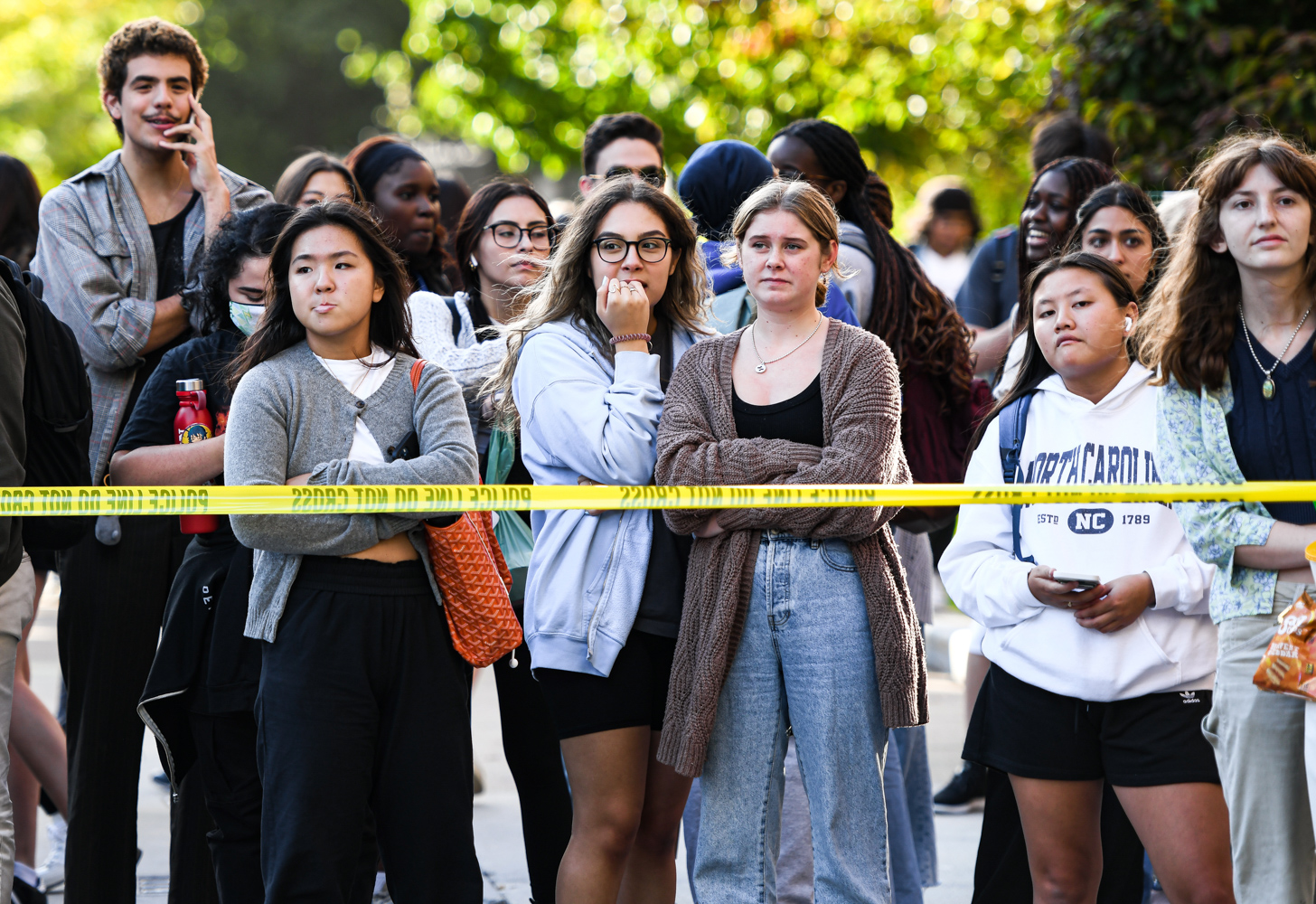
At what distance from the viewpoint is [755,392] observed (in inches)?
143

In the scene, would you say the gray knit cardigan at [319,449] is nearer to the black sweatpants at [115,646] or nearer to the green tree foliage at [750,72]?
the black sweatpants at [115,646]

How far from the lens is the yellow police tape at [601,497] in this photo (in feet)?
10.8

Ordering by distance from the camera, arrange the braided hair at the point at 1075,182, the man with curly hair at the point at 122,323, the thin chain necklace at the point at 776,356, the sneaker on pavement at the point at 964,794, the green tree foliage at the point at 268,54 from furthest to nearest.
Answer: the green tree foliage at the point at 268,54, the sneaker on pavement at the point at 964,794, the braided hair at the point at 1075,182, the man with curly hair at the point at 122,323, the thin chain necklace at the point at 776,356

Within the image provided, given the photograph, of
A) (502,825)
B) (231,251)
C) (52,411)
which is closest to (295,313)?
(231,251)

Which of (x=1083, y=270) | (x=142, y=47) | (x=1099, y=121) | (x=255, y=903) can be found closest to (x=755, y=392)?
(x=1083, y=270)

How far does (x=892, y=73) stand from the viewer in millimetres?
12820

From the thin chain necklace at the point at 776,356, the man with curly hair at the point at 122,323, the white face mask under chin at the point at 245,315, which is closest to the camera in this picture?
the thin chain necklace at the point at 776,356

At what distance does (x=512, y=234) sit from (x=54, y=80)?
2679 cm

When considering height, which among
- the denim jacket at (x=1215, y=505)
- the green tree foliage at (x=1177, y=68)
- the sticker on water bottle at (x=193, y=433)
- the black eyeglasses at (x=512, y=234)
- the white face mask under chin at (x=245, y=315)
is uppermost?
the green tree foliage at (x=1177, y=68)

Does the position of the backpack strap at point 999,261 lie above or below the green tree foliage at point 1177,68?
below

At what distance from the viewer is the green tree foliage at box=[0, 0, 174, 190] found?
28.0 metres

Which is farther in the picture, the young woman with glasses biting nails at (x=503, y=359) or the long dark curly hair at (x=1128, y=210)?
the long dark curly hair at (x=1128, y=210)

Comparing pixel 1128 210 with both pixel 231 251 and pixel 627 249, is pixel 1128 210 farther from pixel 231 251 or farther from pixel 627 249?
pixel 231 251

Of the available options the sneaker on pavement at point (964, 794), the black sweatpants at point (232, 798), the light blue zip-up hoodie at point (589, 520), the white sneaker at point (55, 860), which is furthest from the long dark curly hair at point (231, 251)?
the sneaker on pavement at point (964, 794)
